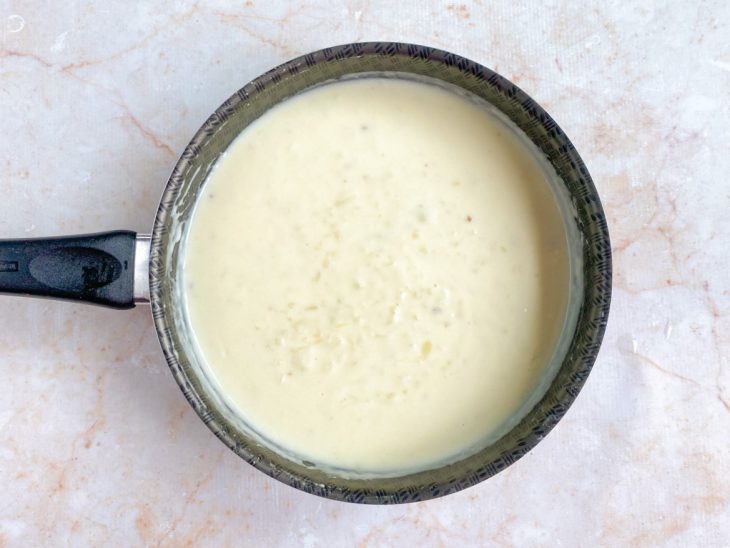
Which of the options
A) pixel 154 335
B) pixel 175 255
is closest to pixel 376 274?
pixel 175 255

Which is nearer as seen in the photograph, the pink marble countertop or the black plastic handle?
the black plastic handle

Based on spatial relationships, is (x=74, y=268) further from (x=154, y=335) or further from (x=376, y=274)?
(x=376, y=274)

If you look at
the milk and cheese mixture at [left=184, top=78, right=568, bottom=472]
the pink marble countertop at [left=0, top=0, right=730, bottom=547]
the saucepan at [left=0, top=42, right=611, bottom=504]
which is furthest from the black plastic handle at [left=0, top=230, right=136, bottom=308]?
the pink marble countertop at [left=0, top=0, right=730, bottom=547]

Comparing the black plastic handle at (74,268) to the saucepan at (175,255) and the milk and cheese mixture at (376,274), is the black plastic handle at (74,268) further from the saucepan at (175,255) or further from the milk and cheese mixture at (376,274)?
the milk and cheese mixture at (376,274)

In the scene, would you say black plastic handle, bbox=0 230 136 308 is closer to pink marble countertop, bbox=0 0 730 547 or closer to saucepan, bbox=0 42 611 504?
saucepan, bbox=0 42 611 504

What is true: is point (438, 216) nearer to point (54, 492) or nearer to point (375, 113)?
point (375, 113)
